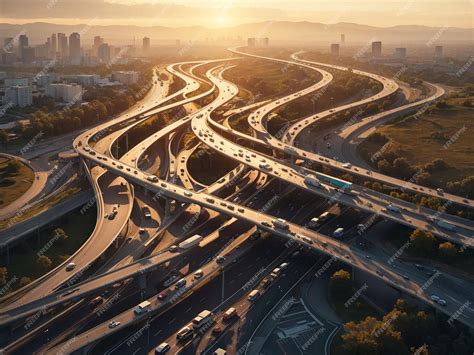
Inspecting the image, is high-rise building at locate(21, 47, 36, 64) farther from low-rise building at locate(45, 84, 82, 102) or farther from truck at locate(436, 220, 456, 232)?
truck at locate(436, 220, 456, 232)

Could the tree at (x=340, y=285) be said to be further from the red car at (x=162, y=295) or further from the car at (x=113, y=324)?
the car at (x=113, y=324)

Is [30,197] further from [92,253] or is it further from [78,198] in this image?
[92,253]

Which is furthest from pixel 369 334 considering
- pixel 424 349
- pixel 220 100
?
pixel 220 100

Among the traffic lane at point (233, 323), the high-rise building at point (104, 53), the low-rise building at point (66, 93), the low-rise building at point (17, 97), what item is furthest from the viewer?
the high-rise building at point (104, 53)

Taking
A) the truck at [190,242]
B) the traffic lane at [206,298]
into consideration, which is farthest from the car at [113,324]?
the truck at [190,242]

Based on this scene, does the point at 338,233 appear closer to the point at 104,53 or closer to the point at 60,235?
the point at 60,235

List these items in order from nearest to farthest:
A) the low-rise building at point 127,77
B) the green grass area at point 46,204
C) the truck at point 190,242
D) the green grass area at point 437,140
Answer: the truck at point 190,242
the green grass area at point 46,204
the green grass area at point 437,140
the low-rise building at point 127,77

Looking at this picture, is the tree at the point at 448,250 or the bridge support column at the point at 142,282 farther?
the tree at the point at 448,250
